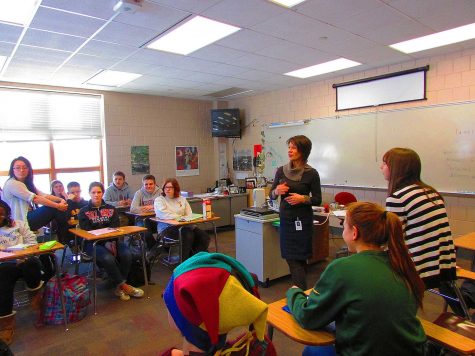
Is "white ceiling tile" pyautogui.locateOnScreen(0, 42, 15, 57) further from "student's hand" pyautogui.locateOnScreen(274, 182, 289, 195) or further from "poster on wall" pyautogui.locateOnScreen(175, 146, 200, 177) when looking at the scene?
"poster on wall" pyautogui.locateOnScreen(175, 146, 200, 177)

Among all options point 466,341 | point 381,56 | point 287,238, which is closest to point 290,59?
point 381,56

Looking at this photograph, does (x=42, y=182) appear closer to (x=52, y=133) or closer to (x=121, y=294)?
(x=52, y=133)

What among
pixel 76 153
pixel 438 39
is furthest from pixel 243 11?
pixel 76 153

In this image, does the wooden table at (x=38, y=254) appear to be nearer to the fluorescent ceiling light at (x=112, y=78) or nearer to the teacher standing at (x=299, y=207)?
the teacher standing at (x=299, y=207)

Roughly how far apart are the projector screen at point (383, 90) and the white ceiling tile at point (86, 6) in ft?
12.3

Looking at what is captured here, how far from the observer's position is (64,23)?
314cm

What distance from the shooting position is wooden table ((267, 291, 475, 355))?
1.27 meters

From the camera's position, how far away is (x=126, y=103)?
21.0ft

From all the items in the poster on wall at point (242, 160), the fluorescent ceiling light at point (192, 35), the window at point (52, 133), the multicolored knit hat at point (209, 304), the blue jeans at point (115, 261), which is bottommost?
the blue jeans at point (115, 261)

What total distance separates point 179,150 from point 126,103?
1415 millimetres

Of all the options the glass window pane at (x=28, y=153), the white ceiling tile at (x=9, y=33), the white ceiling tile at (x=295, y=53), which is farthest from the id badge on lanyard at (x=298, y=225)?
the glass window pane at (x=28, y=153)

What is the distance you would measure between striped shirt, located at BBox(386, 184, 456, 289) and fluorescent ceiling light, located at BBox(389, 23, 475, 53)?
9.12 feet

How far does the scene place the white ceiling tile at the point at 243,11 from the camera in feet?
9.28

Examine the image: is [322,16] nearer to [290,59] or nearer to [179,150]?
[290,59]
